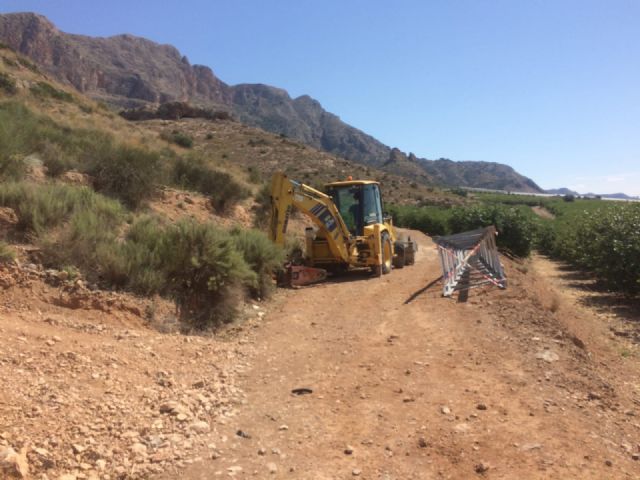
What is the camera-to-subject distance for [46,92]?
29.1 meters

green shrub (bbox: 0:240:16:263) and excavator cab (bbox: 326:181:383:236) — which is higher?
excavator cab (bbox: 326:181:383:236)

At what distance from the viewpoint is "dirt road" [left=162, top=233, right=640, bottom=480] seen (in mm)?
3809

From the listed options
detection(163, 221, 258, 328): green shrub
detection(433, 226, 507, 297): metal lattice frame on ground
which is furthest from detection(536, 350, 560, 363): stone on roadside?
detection(163, 221, 258, 328): green shrub

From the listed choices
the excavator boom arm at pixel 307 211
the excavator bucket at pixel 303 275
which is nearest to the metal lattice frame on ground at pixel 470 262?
the excavator boom arm at pixel 307 211

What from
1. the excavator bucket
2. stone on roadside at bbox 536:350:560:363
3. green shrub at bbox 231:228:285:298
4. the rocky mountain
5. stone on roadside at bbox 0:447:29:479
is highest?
the rocky mountain

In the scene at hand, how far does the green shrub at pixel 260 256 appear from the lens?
9.65 m

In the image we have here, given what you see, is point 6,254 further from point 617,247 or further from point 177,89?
point 177,89

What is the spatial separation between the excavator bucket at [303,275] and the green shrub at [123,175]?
15.3ft

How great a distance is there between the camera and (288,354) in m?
6.64

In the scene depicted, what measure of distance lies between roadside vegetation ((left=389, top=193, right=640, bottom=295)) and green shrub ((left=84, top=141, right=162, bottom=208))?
1305 cm

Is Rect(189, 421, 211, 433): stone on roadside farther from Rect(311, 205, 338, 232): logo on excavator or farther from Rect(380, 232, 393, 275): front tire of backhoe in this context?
Rect(380, 232, 393, 275): front tire of backhoe

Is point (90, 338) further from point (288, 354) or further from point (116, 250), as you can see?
point (288, 354)

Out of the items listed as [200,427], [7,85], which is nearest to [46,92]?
[7,85]

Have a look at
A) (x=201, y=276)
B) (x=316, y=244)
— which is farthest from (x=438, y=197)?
(x=201, y=276)
